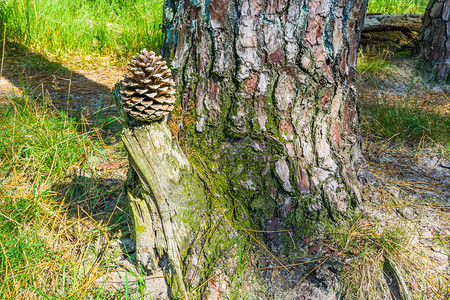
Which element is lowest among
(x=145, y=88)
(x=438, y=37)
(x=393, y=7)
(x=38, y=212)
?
(x=38, y=212)

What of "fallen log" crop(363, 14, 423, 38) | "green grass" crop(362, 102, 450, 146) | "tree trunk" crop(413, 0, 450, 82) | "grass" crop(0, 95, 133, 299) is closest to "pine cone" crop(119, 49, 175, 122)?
"grass" crop(0, 95, 133, 299)

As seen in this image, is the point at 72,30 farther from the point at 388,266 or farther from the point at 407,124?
the point at 388,266

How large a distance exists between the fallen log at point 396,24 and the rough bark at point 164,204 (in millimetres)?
3922

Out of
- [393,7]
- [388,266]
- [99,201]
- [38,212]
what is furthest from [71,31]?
[393,7]

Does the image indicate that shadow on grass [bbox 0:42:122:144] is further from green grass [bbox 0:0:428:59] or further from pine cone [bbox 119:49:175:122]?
pine cone [bbox 119:49:175:122]

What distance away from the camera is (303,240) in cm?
167

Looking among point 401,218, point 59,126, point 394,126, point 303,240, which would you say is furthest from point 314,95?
point 59,126

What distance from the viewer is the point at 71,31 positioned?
467cm

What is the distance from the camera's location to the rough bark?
5.01 ft

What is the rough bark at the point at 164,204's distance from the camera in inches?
60.1

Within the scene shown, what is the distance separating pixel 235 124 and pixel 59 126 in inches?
59.7

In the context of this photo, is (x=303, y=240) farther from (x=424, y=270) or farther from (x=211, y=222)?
(x=424, y=270)

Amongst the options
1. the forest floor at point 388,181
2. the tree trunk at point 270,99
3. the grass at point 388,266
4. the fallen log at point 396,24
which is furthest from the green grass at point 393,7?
the grass at point 388,266

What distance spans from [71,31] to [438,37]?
454 centimetres
